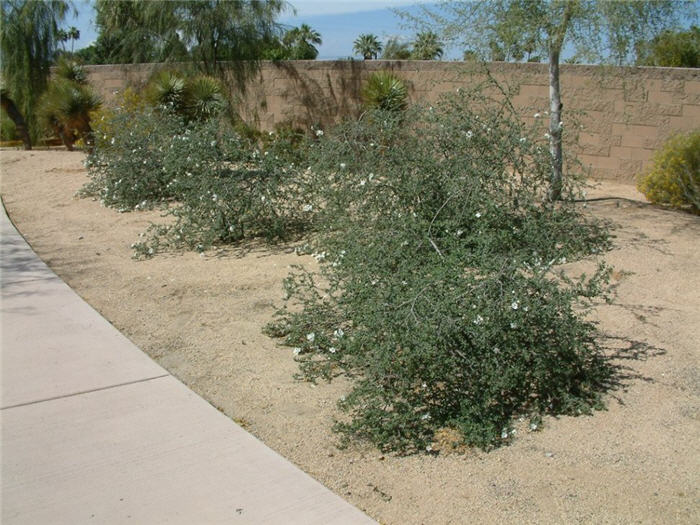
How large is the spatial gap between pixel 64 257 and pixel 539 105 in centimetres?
843

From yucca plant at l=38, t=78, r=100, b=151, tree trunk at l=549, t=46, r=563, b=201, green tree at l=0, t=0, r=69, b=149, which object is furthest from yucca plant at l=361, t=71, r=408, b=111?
green tree at l=0, t=0, r=69, b=149

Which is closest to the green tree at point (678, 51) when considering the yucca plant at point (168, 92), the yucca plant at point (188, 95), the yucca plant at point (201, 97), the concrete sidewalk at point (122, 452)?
the concrete sidewalk at point (122, 452)

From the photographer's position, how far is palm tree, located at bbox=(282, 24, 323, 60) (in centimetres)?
2332

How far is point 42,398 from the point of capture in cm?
548

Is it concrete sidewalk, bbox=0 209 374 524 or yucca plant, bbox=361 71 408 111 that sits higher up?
yucca plant, bbox=361 71 408 111

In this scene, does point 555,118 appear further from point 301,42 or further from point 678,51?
point 301,42

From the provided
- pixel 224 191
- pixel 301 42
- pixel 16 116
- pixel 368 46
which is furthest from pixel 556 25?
pixel 368 46

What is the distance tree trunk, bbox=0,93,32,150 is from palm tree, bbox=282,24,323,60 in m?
7.13

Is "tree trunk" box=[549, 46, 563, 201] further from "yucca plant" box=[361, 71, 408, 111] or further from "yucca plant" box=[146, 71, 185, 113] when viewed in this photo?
"yucca plant" box=[146, 71, 185, 113]

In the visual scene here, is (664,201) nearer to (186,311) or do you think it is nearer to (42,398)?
(186,311)

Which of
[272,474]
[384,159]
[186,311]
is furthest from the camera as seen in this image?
[384,159]

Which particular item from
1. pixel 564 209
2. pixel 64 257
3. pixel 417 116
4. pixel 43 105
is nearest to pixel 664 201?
pixel 564 209

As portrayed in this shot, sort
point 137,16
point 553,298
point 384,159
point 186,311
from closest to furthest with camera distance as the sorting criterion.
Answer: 1. point 553,298
2. point 186,311
3. point 384,159
4. point 137,16

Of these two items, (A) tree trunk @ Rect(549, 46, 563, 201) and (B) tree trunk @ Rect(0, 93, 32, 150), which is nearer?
(A) tree trunk @ Rect(549, 46, 563, 201)
